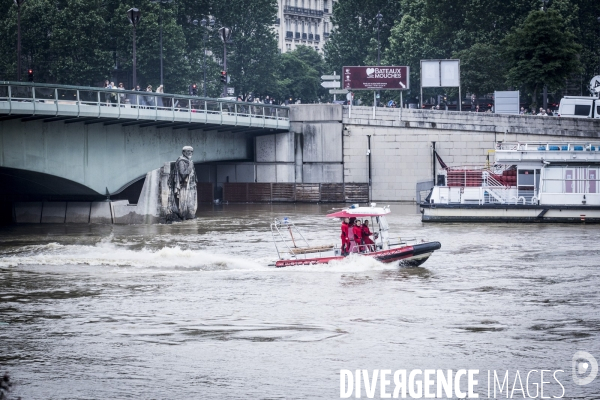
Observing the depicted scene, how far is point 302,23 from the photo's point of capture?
15412 cm

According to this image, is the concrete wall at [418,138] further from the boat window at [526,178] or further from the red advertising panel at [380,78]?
the boat window at [526,178]

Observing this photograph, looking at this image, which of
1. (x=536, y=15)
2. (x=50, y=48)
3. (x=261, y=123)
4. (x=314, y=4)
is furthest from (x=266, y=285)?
(x=314, y=4)

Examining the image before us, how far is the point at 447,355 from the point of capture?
2439 centimetres

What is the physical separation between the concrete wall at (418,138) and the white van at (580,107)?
1552mm

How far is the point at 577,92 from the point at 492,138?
23903 millimetres

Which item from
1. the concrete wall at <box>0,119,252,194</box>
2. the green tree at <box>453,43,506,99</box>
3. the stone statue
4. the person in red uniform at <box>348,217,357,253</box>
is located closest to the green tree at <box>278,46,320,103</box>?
the green tree at <box>453,43,506,99</box>

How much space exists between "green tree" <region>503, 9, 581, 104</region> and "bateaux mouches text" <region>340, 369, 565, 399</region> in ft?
Answer: 173

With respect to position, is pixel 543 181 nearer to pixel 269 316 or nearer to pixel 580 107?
pixel 580 107

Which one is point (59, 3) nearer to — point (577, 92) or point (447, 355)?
point (577, 92)

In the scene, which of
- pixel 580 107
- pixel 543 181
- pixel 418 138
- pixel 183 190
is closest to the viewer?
pixel 543 181

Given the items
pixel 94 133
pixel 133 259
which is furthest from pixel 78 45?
pixel 133 259

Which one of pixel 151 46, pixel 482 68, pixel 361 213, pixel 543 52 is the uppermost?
pixel 151 46

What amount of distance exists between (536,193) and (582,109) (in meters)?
14.3

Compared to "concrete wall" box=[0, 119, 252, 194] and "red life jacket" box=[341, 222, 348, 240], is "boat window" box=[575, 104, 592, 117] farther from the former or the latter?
"red life jacket" box=[341, 222, 348, 240]
